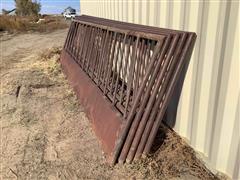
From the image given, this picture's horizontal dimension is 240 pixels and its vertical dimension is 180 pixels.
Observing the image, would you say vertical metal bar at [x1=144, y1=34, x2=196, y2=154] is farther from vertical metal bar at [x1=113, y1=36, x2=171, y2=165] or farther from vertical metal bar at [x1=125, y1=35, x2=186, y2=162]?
vertical metal bar at [x1=113, y1=36, x2=171, y2=165]

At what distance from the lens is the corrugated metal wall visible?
2.46m

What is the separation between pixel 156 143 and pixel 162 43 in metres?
1.00

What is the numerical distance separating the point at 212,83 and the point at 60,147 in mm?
1792

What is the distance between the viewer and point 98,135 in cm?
369

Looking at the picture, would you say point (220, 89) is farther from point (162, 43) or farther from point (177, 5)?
point (177, 5)

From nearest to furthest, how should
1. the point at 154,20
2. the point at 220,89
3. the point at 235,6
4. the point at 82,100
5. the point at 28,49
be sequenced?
the point at 235,6 → the point at 220,89 → the point at 154,20 → the point at 82,100 → the point at 28,49

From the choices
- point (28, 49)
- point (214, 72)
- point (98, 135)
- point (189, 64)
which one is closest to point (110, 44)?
point (98, 135)

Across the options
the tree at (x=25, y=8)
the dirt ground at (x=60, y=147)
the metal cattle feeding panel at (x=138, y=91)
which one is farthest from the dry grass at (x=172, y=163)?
the tree at (x=25, y=8)

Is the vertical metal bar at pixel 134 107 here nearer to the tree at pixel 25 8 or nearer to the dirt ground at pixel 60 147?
the dirt ground at pixel 60 147

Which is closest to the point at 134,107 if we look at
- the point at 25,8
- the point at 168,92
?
the point at 168,92

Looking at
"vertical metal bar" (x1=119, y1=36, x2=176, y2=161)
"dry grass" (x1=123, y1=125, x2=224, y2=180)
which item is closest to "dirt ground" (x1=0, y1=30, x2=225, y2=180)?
"dry grass" (x1=123, y1=125, x2=224, y2=180)

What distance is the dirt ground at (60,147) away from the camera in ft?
9.65

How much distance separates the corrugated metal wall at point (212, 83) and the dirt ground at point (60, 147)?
0.19 metres

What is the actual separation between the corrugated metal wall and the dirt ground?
7.6 inches
